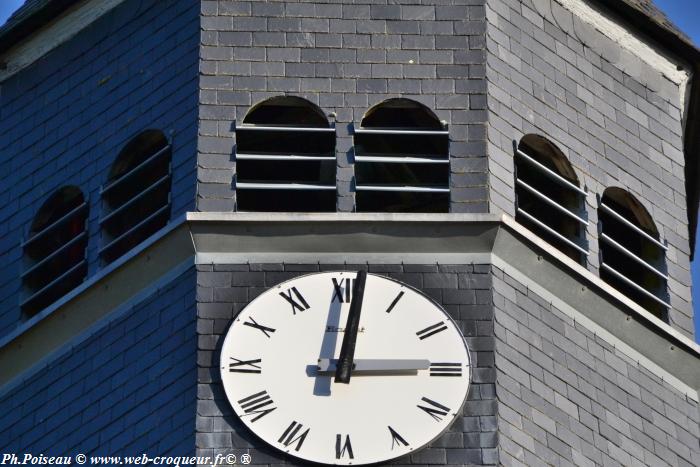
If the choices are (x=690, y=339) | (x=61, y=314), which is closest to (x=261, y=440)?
(x=61, y=314)

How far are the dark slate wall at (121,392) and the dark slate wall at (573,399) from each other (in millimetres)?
2556

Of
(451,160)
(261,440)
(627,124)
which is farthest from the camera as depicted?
(627,124)

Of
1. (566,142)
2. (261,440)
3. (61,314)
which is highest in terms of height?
(566,142)

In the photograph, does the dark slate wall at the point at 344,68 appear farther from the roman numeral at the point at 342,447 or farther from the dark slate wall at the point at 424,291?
the roman numeral at the point at 342,447

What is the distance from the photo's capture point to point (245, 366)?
24.5m

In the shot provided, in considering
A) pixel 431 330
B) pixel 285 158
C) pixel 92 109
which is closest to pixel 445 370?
pixel 431 330

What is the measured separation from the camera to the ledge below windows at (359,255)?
2539 centimetres

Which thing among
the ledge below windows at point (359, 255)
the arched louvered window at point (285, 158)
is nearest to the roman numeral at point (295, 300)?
the ledge below windows at point (359, 255)

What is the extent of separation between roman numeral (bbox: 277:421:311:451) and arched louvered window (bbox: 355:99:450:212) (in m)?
2.63

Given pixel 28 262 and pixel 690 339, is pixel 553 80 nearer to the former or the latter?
pixel 690 339

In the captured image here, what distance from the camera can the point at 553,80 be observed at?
2745 cm

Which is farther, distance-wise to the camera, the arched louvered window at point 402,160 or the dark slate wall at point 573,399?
the arched louvered window at point 402,160

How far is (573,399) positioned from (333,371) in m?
2.15

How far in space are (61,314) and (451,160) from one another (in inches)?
141
